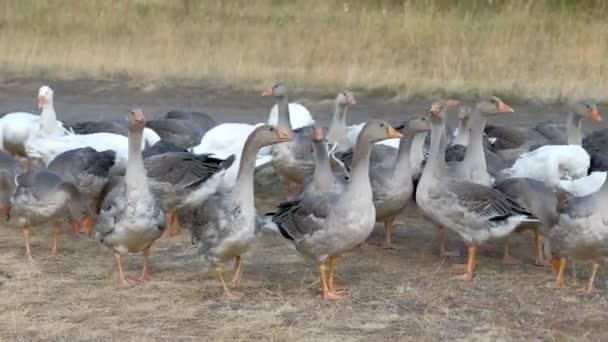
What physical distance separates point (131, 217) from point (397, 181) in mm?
2389

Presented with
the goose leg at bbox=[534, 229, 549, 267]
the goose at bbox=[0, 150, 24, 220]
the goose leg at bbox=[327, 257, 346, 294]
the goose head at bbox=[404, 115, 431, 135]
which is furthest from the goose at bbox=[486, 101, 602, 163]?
the goose at bbox=[0, 150, 24, 220]

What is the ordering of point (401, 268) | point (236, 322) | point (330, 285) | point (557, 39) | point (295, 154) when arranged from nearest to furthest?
point (236, 322) → point (330, 285) → point (401, 268) → point (295, 154) → point (557, 39)

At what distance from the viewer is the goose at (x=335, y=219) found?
8.35 metres

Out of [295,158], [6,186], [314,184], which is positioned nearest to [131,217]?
[314,184]

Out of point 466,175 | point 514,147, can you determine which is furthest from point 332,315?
point 514,147

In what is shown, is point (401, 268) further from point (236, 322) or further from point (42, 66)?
point (42, 66)

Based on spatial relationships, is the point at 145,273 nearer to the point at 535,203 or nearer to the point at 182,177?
the point at 182,177

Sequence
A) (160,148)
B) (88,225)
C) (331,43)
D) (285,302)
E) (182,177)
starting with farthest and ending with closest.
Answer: (331,43)
(160,148)
(88,225)
(182,177)
(285,302)

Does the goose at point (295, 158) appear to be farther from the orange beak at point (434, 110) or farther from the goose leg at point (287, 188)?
the orange beak at point (434, 110)

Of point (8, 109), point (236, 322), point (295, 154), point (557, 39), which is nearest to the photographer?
point (236, 322)

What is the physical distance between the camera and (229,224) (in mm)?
8422

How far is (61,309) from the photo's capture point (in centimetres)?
820

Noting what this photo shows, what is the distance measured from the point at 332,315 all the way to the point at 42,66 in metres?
13.9

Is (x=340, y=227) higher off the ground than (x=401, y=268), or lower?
higher
